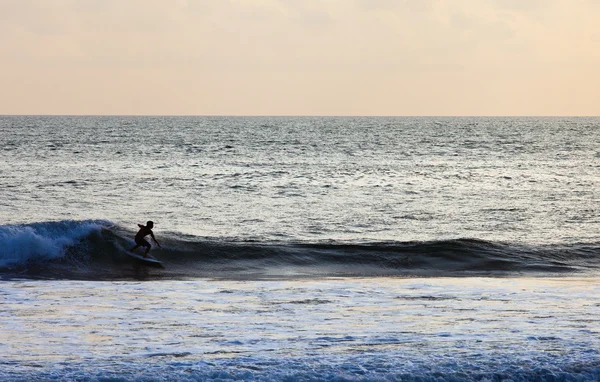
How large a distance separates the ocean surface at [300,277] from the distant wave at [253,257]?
3.4 inches

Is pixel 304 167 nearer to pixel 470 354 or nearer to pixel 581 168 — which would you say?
pixel 581 168

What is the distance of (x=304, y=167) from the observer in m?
56.5

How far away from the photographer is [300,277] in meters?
20.6

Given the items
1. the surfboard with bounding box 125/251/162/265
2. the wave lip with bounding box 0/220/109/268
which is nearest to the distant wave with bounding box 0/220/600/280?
the wave lip with bounding box 0/220/109/268

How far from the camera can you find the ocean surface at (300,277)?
11.6 metres

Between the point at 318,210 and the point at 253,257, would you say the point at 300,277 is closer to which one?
the point at 253,257

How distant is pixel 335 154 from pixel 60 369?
61.6 m

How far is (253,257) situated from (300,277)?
355 centimetres

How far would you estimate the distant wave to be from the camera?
21.6 metres

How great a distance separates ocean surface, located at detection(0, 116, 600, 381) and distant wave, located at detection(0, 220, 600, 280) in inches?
3.4

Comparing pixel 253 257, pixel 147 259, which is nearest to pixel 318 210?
pixel 253 257

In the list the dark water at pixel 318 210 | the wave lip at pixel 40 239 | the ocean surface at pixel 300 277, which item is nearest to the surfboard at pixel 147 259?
the ocean surface at pixel 300 277

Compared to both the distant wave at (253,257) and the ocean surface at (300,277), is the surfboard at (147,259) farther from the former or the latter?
the ocean surface at (300,277)

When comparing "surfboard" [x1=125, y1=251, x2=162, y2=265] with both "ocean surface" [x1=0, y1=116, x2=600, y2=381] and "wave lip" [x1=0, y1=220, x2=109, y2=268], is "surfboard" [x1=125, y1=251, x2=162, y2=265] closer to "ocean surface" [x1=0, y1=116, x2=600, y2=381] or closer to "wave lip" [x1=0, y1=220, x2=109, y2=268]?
"ocean surface" [x1=0, y1=116, x2=600, y2=381]
